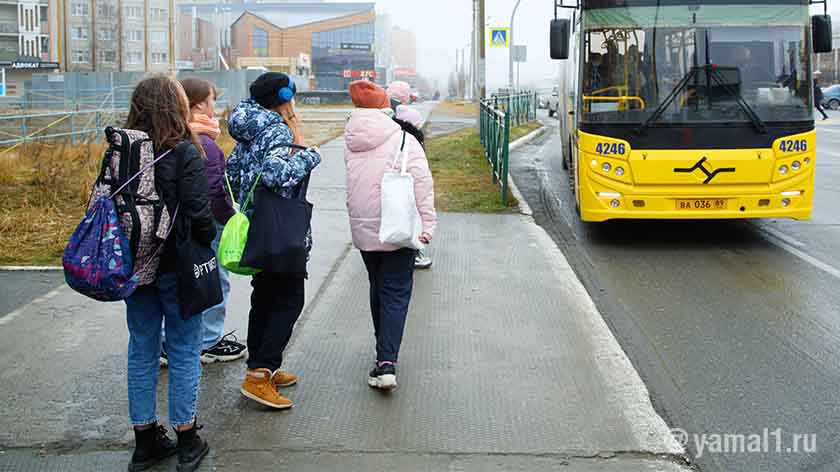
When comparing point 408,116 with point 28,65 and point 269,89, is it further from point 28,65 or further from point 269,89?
point 28,65

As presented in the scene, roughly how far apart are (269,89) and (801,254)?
22.3ft

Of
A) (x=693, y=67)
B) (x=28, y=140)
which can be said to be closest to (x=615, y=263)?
(x=693, y=67)

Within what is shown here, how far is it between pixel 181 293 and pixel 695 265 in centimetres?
630

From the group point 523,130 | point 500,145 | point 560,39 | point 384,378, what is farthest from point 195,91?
point 523,130

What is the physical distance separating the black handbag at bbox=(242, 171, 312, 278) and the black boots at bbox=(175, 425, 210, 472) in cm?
87

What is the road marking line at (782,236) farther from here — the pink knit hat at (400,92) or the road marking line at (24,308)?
the road marking line at (24,308)

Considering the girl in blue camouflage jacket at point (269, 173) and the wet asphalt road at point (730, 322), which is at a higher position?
the girl in blue camouflage jacket at point (269, 173)

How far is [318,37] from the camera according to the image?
12538cm

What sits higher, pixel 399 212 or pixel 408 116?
pixel 408 116

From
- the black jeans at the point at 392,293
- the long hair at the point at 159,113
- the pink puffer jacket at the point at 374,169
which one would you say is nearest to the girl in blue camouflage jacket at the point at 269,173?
the pink puffer jacket at the point at 374,169

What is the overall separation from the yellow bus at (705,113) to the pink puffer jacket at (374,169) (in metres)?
5.11

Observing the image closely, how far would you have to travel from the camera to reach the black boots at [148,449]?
4367 millimetres

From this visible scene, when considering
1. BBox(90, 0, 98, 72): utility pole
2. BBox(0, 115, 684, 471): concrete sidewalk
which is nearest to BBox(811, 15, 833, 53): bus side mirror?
BBox(0, 115, 684, 471): concrete sidewalk

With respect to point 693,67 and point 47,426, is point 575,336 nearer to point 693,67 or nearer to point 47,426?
point 47,426
